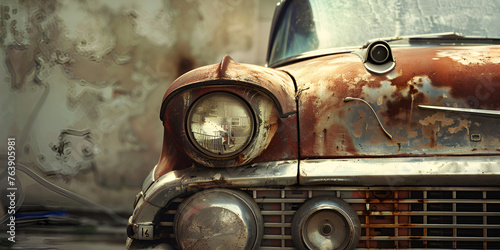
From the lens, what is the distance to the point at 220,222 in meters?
1.73

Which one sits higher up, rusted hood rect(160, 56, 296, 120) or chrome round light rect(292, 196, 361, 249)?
rusted hood rect(160, 56, 296, 120)

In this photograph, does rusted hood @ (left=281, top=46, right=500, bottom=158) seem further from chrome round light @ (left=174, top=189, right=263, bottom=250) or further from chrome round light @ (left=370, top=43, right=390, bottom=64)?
chrome round light @ (left=174, top=189, right=263, bottom=250)

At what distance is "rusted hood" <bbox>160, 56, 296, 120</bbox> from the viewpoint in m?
1.74

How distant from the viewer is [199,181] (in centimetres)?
180

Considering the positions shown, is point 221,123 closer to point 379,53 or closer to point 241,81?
point 241,81

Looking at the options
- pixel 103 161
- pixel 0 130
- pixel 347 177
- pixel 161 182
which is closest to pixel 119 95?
pixel 103 161

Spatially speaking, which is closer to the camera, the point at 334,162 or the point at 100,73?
the point at 334,162

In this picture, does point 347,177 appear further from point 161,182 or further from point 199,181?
point 161,182

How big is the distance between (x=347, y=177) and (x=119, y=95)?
471cm

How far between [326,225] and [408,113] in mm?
519

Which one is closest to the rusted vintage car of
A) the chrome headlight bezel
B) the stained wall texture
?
the chrome headlight bezel

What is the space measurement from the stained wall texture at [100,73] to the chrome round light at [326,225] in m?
3.94

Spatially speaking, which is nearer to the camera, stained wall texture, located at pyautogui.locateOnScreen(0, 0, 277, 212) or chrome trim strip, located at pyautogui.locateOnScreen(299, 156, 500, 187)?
chrome trim strip, located at pyautogui.locateOnScreen(299, 156, 500, 187)

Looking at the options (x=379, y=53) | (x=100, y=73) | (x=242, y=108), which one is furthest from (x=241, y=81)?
(x=100, y=73)
